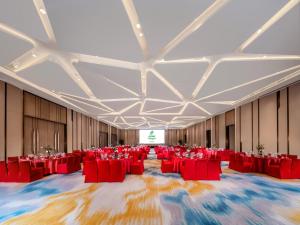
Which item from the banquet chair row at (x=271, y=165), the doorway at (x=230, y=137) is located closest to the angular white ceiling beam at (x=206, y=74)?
the banquet chair row at (x=271, y=165)

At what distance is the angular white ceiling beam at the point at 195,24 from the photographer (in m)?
3.71

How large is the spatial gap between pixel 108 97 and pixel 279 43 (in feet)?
26.1

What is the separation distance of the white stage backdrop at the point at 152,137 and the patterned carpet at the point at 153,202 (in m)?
28.3

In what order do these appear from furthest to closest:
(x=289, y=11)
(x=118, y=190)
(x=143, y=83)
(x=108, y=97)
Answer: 1. (x=108, y=97)
2. (x=143, y=83)
3. (x=118, y=190)
4. (x=289, y=11)

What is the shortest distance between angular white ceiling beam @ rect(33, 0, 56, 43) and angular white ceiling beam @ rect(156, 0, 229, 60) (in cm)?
251

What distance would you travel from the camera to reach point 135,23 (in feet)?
14.2

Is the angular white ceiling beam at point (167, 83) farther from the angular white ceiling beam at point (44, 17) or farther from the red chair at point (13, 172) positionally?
the red chair at point (13, 172)

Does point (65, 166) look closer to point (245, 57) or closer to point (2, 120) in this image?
point (2, 120)

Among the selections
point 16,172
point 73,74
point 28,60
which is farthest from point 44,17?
point 16,172

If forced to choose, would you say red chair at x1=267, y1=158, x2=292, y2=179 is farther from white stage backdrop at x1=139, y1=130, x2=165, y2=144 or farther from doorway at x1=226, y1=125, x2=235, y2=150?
white stage backdrop at x1=139, y1=130, x2=165, y2=144

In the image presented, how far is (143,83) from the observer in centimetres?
882

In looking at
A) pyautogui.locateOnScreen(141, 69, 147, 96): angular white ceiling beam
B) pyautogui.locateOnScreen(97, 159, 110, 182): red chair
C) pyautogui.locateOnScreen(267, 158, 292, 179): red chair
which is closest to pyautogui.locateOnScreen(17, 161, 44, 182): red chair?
pyautogui.locateOnScreen(97, 159, 110, 182): red chair

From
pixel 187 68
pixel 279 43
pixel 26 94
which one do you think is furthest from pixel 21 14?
pixel 26 94

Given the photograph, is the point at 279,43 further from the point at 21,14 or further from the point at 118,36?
the point at 21,14
